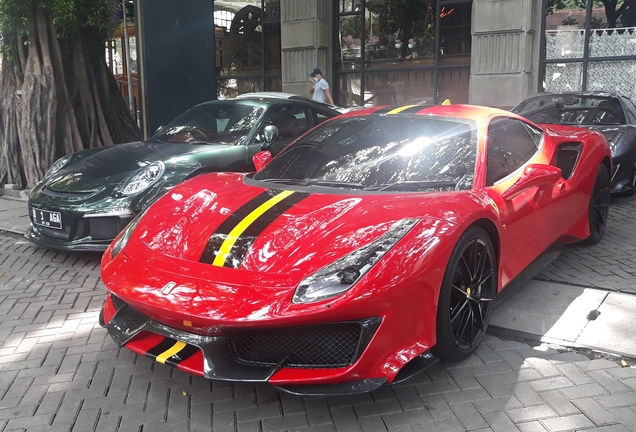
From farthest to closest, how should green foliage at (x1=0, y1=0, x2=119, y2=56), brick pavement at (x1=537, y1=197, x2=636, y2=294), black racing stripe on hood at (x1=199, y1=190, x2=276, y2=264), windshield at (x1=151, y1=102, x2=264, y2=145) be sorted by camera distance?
green foliage at (x1=0, y1=0, x2=119, y2=56), windshield at (x1=151, y1=102, x2=264, y2=145), brick pavement at (x1=537, y1=197, x2=636, y2=294), black racing stripe on hood at (x1=199, y1=190, x2=276, y2=264)

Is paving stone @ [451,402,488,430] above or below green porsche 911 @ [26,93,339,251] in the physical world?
below

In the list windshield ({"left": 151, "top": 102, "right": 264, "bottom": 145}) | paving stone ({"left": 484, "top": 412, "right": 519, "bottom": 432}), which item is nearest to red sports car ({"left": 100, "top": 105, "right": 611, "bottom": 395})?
paving stone ({"left": 484, "top": 412, "right": 519, "bottom": 432})

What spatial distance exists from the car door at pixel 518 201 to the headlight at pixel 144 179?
3.00 meters

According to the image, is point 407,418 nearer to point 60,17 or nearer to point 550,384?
point 550,384

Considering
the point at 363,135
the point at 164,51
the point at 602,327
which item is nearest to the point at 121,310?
the point at 363,135

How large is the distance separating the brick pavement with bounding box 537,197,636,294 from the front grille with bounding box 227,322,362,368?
260 centimetres

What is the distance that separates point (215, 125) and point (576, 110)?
4.81 meters

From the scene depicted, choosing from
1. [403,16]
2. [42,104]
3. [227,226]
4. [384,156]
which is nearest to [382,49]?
[403,16]

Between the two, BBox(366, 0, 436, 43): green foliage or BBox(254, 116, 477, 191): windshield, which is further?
BBox(366, 0, 436, 43): green foliage

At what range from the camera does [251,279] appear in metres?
2.73

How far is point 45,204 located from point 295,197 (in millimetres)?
3002

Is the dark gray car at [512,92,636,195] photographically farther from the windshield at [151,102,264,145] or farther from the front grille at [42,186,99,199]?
the front grille at [42,186,99,199]

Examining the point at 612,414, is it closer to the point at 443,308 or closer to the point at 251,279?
the point at 443,308

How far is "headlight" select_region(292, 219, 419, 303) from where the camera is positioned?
103 inches
